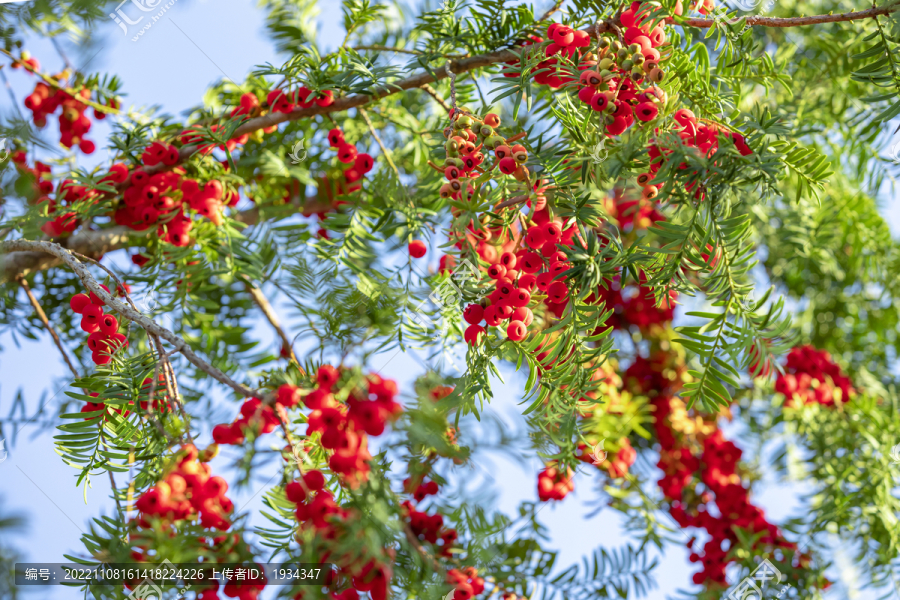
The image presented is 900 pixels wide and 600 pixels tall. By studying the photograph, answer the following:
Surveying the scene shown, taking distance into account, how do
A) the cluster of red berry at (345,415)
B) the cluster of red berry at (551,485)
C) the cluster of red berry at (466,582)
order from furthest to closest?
the cluster of red berry at (551,485) → the cluster of red berry at (466,582) → the cluster of red berry at (345,415)

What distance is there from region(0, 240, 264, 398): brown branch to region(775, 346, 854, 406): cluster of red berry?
131 centimetres

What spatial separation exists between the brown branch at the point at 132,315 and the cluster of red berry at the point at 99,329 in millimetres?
49

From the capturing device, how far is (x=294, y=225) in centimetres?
114

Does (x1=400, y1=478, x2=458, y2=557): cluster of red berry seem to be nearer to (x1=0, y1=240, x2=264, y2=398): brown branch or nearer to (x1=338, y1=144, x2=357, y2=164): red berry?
(x1=0, y1=240, x2=264, y2=398): brown branch

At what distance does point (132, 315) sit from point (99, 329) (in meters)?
0.15

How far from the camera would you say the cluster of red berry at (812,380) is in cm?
142

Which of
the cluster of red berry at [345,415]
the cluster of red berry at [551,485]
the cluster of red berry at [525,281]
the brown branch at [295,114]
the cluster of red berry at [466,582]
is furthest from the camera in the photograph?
the cluster of red berry at [551,485]

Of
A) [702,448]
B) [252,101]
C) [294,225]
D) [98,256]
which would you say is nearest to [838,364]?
[702,448]

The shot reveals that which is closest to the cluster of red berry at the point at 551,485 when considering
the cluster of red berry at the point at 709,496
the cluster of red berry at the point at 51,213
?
the cluster of red berry at the point at 709,496

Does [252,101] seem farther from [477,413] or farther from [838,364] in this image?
[838,364]

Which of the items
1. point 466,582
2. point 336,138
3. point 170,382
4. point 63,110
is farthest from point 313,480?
point 63,110

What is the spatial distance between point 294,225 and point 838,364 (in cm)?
152

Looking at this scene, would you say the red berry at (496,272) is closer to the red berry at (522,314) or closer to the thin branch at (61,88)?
the red berry at (522,314)

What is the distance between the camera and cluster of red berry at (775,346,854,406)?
1423 mm
